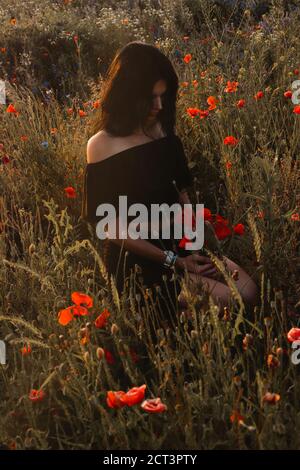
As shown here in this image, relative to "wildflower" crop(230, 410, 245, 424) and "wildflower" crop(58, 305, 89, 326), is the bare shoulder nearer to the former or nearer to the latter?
"wildflower" crop(58, 305, 89, 326)

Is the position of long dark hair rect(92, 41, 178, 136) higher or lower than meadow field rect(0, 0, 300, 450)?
higher

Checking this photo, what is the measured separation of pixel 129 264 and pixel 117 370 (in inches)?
23.4

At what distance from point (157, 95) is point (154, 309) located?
111cm

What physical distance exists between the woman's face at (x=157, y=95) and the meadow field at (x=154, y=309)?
0.39 m

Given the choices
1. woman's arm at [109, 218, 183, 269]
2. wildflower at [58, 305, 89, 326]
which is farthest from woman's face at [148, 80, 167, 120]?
wildflower at [58, 305, 89, 326]

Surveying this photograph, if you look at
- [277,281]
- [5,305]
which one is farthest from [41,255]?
[277,281]

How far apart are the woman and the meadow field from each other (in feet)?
0.40

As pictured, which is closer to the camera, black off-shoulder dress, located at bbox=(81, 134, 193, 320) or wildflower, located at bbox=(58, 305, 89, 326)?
wildflower, located at bbox=(58, 305, 89, 326)

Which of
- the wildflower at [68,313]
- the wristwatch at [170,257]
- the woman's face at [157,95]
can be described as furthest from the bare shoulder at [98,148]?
the wildflower at [68,313]

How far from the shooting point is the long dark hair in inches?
108

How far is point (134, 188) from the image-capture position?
2846 millimetres

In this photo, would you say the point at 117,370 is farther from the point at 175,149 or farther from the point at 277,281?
the point at 175,149

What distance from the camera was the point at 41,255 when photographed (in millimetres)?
2666

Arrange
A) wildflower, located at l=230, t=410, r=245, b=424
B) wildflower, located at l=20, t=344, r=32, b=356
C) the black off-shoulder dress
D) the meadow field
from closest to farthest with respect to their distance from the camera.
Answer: wildflower, located at l=230, t=410, r=245, b=424 → the meadow field → wildflower, located at l=20, t=344, r=32, b=356 → the black off-shoulder dress
